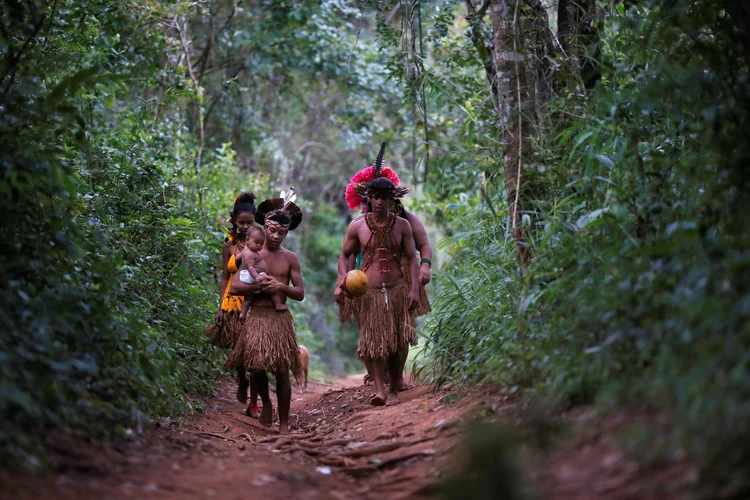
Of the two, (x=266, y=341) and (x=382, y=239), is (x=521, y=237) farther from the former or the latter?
(x=266, y=341)

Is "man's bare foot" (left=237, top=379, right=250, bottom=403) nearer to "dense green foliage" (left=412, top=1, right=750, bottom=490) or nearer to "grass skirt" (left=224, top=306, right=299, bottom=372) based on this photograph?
"grass skirt" (left=224, top=306, right=299, bottom=372)

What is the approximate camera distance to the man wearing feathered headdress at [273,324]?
6781 millimetres

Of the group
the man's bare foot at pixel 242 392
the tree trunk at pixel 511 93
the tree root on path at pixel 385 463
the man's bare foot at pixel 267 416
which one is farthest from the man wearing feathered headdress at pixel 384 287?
the tree root on path at pixel 385 463

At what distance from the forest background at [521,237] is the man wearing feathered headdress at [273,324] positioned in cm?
65

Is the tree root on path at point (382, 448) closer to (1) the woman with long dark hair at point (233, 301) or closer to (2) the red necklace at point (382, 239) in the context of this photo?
(2) the red necklace at point (382, 239)

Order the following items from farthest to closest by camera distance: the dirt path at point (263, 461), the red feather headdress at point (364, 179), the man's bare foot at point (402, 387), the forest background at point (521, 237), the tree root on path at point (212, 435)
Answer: the red feather headdress at point (364, 179) → the man's bare foot at point (402, 387) → the tree root on path at point (212, 435) → the dirt path at point (263, 461) → the forest background at point (521, 237)

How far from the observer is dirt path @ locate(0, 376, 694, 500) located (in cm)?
331

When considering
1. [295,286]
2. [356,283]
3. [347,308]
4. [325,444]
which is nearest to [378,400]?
[347,308]

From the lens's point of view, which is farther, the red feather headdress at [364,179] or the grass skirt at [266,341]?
the red feather headdress at [364,179]

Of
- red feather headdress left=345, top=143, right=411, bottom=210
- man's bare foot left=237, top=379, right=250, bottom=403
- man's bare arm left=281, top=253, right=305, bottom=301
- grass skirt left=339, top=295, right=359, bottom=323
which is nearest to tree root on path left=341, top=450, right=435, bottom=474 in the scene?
man's bare arm left=281, top=253, right=305, bottom=301

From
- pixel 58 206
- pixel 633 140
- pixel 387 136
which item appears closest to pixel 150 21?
pixel 387 136

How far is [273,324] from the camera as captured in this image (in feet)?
22.5

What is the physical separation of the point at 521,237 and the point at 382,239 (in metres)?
1.57

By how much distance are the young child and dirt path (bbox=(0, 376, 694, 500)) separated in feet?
3.57
